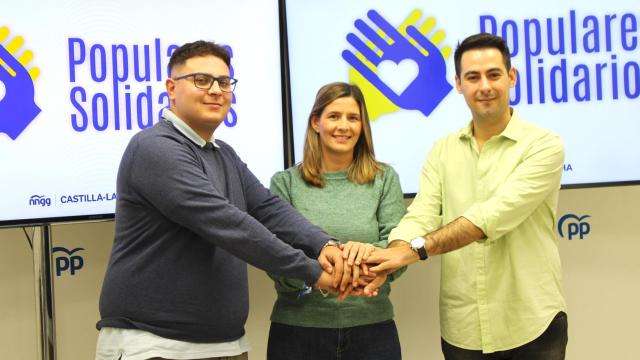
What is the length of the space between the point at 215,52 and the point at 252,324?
1554mm

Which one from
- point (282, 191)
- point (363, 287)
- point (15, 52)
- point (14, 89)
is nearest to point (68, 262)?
point (14, 89)

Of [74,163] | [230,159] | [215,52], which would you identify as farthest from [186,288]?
[74,163]

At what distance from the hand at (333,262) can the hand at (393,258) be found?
0.14m

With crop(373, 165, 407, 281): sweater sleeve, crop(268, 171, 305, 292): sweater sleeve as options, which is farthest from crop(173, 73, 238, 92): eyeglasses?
crop(373, 165, 407, 281): sweater sleeve

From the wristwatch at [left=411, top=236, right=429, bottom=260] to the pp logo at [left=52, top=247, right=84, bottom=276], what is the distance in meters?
1.58

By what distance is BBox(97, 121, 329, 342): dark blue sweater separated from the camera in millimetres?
1841

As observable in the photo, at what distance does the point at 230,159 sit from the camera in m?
2.16

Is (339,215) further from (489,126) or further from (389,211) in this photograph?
(489,126)

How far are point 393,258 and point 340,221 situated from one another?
233 millimetres

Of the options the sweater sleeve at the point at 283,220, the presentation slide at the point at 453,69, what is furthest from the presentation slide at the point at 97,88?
the sweater sleeve at the point at 283,220

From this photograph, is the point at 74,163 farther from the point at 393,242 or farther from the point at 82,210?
the point at 393,242

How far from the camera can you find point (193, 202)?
183cm

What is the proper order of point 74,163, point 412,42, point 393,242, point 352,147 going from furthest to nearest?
point 412,42, point 74,163, point 352,147, point 393,242

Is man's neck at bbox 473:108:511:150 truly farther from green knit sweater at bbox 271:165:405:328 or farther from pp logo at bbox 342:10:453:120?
pp logo at bbox 342:10:453:120
